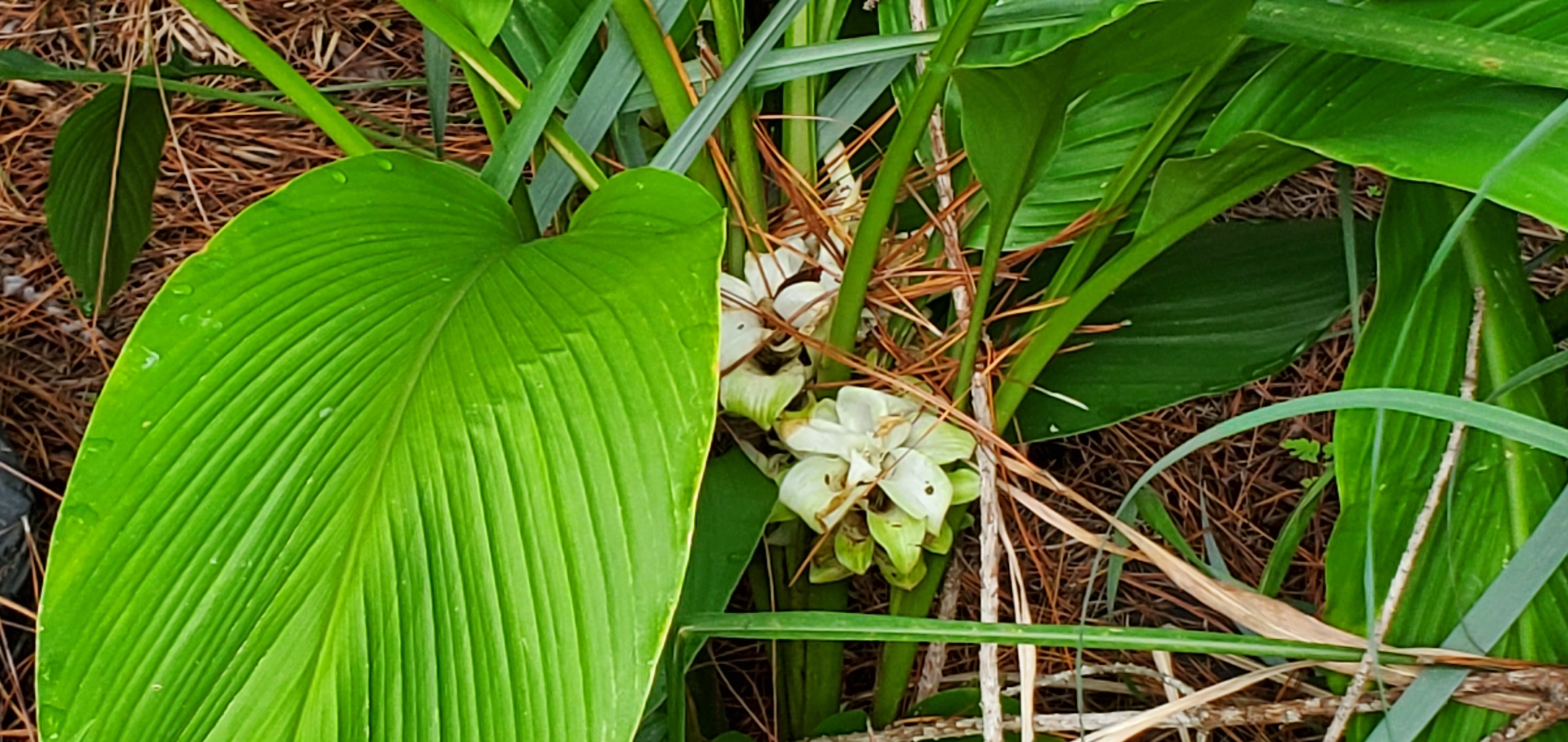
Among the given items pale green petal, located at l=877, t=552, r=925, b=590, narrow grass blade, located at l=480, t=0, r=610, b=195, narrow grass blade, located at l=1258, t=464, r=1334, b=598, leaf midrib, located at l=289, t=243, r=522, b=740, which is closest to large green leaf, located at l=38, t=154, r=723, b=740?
leaf midrib, located at l=289, t=243, r=522, b=740

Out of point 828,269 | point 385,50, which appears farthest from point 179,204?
point 828,269

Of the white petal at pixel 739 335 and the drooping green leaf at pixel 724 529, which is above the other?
the white petal at pixel 739 335

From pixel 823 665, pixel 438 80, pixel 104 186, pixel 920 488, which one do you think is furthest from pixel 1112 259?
pixel 104 186

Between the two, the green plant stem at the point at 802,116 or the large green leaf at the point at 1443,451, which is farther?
the green plant stem at the point at 802,116

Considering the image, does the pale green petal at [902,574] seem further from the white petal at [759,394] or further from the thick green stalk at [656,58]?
the thick green stalk at [656,58]

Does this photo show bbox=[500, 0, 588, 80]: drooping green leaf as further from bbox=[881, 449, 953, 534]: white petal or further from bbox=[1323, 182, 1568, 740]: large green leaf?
bbox=[1323, 182, 1568, 740]: large green leaf

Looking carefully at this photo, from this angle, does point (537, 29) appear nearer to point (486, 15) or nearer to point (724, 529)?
point (486, 15)

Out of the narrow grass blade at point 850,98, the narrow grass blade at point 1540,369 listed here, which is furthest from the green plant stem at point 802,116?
the narrow grass blade at point 1540,369
